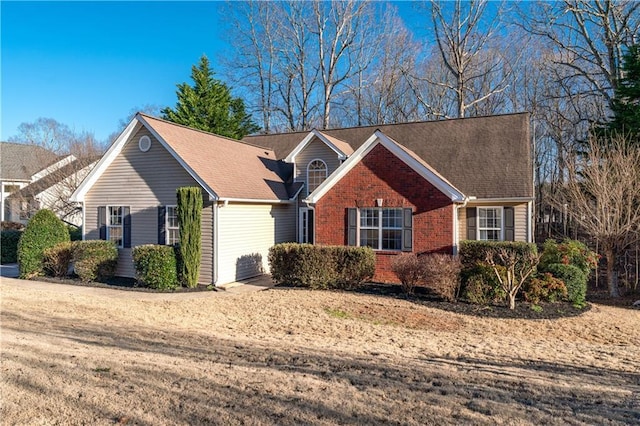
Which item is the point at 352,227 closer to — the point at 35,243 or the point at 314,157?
the point at 314,157

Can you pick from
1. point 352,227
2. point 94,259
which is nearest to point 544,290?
point 352,227

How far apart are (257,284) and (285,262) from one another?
62.3 inches

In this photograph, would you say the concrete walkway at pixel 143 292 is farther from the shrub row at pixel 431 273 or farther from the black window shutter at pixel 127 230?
the shrub row at pixel 431 273

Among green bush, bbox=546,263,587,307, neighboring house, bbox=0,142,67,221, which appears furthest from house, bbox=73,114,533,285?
neighboring house, bbox=0,142,67,221

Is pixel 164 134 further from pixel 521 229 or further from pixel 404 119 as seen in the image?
pixel 404 119

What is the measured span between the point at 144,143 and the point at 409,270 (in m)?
10.3

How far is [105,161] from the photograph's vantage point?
1518cm

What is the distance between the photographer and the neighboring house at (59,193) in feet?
83.7

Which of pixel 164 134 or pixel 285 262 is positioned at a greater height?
pixel 164 134

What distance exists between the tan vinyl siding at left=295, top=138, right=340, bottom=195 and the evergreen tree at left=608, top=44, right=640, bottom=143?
1134 centimetres

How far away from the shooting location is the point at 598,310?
11.1 metres

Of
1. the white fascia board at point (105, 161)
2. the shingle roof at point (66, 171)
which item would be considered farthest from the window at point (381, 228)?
the shingle roof at point (66, 171)

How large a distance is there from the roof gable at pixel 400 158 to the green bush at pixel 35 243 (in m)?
9.81

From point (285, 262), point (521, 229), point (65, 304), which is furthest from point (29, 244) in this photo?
point (521, 229)
